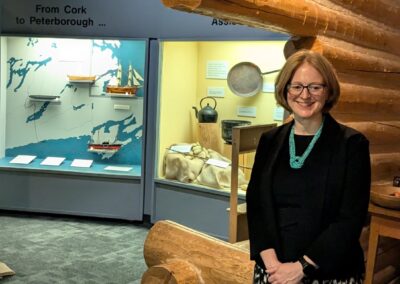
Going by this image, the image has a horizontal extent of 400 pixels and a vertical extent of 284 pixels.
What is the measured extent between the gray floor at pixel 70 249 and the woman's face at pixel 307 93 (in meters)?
3.10

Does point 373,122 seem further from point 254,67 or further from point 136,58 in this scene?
point 136,58

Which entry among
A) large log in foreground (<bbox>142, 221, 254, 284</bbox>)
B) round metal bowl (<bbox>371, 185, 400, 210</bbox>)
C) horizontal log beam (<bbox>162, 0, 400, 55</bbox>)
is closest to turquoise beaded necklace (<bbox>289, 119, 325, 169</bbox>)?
horizontal log beam (<bbox>162, 0, 400, 55</bbox>)

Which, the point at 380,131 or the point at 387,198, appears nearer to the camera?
the point at 387,198

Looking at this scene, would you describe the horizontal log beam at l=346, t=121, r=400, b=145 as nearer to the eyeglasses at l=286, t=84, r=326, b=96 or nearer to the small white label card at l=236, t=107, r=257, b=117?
the small white label card at l=236, t=107, r=257, b=117

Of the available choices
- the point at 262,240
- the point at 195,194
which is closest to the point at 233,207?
the point at 195,194

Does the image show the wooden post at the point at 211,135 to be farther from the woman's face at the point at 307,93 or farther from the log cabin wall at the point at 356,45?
the woman's face at the point at 307,93

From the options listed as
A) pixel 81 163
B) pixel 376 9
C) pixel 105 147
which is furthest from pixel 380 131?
pixel 81 163

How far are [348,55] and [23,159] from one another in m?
4.68

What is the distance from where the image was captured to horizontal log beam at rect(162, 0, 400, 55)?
2.86 meters

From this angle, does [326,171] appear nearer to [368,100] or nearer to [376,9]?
[368,100]

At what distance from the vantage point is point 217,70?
21.6 ft

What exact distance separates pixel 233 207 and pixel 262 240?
2.19m

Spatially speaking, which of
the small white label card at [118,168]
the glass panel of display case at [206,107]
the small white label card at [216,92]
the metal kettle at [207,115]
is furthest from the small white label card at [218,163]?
the small white label card at [118,168]

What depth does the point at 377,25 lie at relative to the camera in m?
4.79
